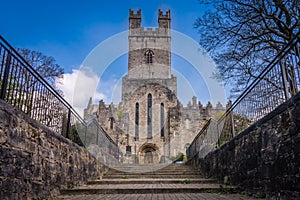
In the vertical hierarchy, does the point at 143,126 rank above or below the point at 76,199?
above

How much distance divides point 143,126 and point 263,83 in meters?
23.5

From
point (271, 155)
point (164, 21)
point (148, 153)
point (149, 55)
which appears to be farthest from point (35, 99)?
point (164, 21)

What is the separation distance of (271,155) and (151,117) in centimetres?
2450

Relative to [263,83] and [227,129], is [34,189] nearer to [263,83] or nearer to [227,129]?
[263,83]

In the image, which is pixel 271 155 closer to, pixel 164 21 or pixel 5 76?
pixel 5 76

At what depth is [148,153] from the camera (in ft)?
90.1

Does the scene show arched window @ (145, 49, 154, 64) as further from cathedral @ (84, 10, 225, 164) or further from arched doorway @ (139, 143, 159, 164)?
arched doorway @ (139, 143, 159, 164)

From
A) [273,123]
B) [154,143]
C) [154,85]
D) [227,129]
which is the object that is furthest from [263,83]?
[154,85]

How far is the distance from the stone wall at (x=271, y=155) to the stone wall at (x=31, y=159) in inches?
145

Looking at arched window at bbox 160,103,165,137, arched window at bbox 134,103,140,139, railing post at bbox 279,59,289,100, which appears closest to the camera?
railing post at bbox 279,59,289,100

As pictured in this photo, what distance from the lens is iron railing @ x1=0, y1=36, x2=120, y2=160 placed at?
4.18 meters

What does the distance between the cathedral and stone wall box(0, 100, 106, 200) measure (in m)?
19.4

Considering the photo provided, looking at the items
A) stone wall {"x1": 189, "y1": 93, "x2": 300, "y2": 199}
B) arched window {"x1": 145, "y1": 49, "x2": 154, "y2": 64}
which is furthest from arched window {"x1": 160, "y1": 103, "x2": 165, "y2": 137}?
stone wall {"x1": 189, "y1": 93, "x2": 300, "y2": 199}

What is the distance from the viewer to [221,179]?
282 inches
